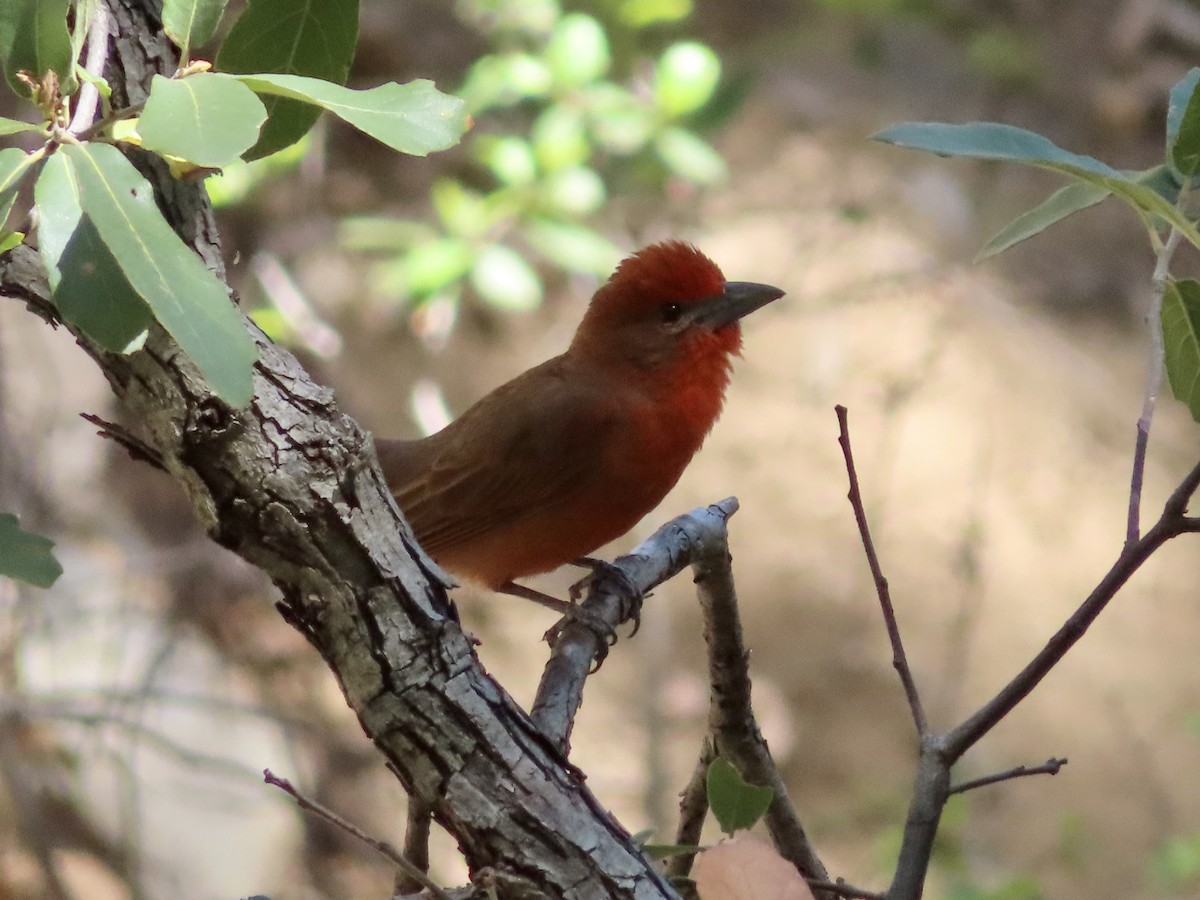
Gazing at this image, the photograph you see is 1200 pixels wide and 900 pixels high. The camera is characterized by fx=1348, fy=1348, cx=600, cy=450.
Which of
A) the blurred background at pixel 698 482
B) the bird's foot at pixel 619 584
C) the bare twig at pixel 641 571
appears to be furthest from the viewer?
the blurred background at pixel 698 482

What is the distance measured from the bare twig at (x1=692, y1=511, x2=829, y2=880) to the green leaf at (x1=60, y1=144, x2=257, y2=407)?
4.12 feet

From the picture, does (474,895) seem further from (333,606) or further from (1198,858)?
(1198,858)

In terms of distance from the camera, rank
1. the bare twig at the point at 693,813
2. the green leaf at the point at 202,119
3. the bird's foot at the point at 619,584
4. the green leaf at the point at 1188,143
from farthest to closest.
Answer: the bird's foot at the point at 619,584 → the bare twig at the point at 693,813 → the green leaf at the point at 1188,143 → the green leaf at the point at 202,119

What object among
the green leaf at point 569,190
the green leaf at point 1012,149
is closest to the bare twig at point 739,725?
the green leaf at point 1012,149

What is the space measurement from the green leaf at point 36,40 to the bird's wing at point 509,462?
1.86 meters

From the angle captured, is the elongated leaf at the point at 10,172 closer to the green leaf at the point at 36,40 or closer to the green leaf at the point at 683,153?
the green leaf at the point at 36,40

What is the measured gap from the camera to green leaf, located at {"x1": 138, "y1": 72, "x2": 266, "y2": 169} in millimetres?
1067

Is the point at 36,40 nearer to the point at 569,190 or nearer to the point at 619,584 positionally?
the point at 619,584

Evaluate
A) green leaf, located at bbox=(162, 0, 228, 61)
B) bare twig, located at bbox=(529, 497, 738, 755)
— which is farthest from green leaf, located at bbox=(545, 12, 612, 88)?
green leaf, located at bbox=(162, 0, 228, 61)

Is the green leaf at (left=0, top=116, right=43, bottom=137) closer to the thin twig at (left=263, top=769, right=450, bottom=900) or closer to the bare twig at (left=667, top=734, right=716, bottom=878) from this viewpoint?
the thin twig at (left=263, top=769, right=450, bottom=900)

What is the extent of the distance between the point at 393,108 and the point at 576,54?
9.29 ft

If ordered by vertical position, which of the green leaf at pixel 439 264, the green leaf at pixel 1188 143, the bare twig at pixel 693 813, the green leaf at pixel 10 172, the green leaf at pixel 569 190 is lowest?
the green leaf at pixel 10 172

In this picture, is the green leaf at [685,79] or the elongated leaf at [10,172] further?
the green leaf at [685,79]

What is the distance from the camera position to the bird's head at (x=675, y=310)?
9.98 feet
